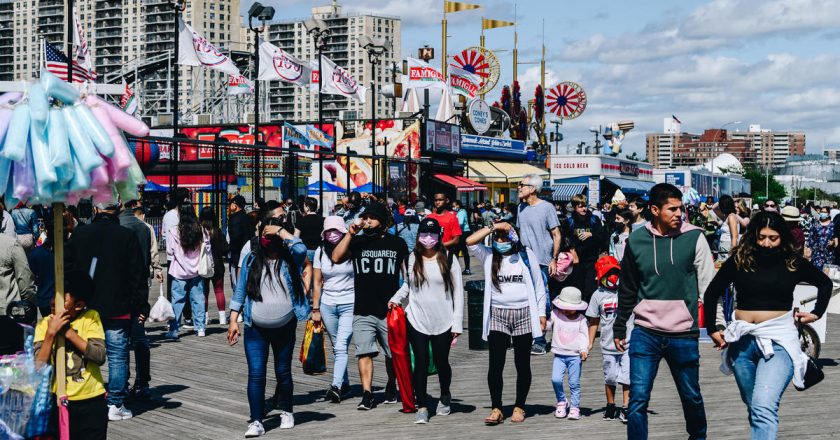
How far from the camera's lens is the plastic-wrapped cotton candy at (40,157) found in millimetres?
5055

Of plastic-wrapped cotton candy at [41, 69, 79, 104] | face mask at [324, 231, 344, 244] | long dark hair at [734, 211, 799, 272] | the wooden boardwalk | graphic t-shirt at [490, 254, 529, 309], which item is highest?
plastic-wrapped cotton candy at [41, 69, 79, 104]

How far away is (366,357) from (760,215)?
4068 mm

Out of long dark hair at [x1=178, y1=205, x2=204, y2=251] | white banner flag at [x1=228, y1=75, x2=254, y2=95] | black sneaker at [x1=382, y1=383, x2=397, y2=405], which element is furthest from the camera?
white banner flag at [x1=228, y1=75, x2=254, y2=95]

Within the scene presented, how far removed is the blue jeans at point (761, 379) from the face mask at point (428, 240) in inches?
117

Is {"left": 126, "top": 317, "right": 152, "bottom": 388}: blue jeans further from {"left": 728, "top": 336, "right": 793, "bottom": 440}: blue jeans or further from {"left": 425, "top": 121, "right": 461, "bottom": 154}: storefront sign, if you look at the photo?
{"left": 425, "top": 121, "right": 461, "bottom": 154}: storefront sign

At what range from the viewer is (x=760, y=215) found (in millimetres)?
6438

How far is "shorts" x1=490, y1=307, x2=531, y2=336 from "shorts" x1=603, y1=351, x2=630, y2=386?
0.74m

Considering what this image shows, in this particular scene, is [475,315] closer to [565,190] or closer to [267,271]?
[267,271]

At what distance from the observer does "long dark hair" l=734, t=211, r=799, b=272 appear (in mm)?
6305

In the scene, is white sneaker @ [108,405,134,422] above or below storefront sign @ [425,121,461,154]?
Result: below

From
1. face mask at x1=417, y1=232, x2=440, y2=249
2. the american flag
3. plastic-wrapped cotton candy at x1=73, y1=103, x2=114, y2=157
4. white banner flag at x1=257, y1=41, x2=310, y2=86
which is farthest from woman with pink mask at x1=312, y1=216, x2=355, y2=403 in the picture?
white banner flag at x1=257, y1=41, x2=310, y2=86

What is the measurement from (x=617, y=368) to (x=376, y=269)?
2283mm

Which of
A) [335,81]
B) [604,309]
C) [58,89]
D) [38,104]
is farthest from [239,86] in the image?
[38,104]

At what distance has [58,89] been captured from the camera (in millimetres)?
5230
